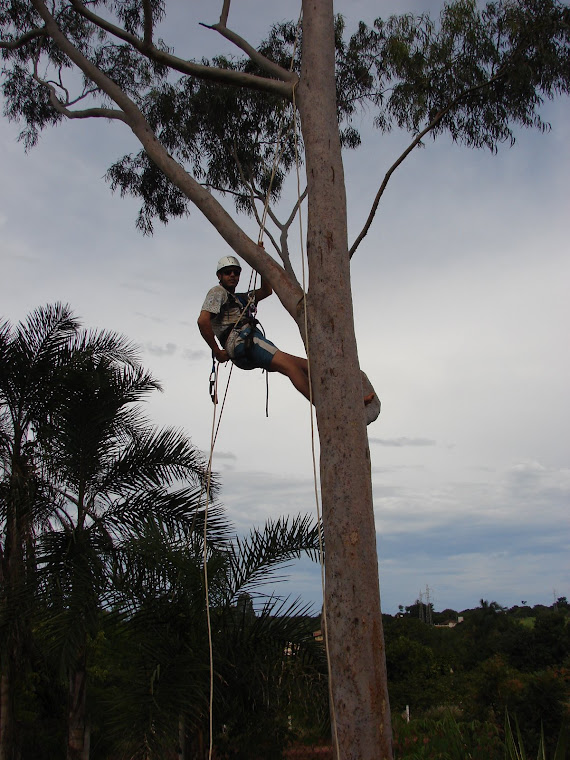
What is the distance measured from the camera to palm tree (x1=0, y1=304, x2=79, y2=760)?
8719 millimetres

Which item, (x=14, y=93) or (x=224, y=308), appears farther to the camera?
(x=14, y=93)

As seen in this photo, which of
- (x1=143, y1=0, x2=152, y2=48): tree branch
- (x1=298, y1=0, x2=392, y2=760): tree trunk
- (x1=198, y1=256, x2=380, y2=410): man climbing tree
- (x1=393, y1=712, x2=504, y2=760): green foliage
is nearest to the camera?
(x1=298, y1=0, x2=392, y2=760): tree trunk

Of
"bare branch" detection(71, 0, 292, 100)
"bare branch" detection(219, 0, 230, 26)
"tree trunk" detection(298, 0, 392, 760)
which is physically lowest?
"tree trunk" detection(298, 0, 392, 760)

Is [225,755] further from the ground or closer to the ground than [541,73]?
closer to the ground

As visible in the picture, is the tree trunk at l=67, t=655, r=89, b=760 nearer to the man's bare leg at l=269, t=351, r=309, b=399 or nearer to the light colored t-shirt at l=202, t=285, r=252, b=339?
the light colored t-shirt at l=202, t=285, r=252, b=339

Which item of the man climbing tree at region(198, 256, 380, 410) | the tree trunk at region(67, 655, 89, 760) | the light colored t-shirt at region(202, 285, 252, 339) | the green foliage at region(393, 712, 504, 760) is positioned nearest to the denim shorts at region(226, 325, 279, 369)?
the man climbing tree at region(198, 256, 380, 410)

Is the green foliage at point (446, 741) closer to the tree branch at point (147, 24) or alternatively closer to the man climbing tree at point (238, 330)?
the man climbing tree at point (238, 330)

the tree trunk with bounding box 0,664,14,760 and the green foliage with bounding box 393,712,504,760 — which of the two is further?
the tree trunk with bounding box 0,664,14,760

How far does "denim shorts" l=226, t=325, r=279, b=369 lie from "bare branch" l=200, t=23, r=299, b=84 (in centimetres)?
167

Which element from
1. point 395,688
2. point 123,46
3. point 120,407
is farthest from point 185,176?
point 395,688

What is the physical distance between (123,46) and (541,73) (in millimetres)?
5841

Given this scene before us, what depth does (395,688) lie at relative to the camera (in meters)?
20.3

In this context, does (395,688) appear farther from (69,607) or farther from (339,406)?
(339,406)

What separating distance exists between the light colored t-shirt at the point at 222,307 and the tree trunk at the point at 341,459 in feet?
3.24
